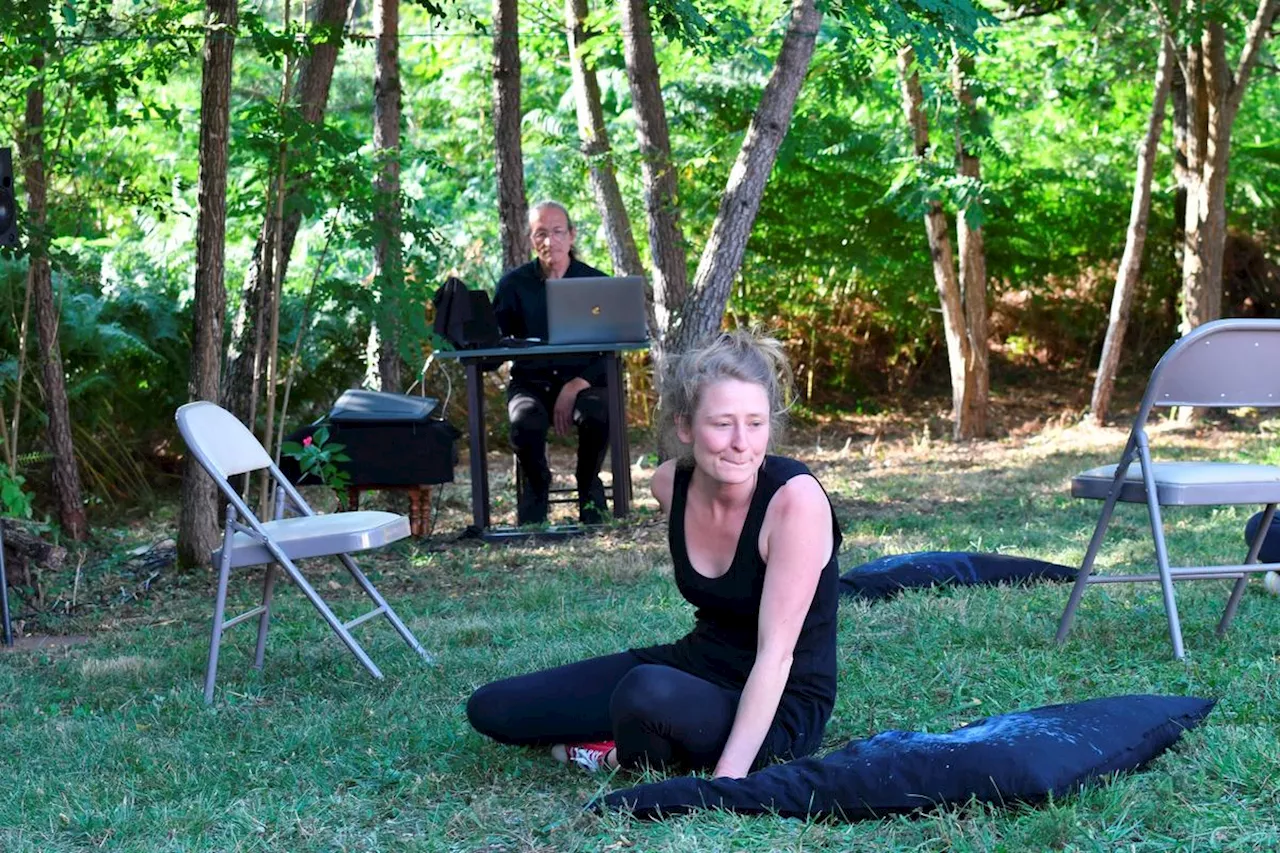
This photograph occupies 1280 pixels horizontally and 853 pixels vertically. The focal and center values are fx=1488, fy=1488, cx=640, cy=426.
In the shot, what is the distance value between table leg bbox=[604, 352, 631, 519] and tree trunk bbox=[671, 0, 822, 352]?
1.30 ft

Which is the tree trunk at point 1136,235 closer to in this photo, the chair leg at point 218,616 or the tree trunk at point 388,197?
the tree trunk at point 388,197

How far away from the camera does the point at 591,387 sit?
7.73 m

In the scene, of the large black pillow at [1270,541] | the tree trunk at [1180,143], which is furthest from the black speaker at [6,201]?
the tree trunk at [1180,143]

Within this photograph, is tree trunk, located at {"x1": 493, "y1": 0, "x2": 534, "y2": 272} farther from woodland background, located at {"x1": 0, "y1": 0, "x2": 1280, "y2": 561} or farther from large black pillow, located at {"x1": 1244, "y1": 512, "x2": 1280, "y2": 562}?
large black pillow, located at {"x1": 1244, "y1": 512, "x2": 1280, "y2": 562}

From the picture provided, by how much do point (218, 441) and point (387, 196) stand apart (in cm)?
277

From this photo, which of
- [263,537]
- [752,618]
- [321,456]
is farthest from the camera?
[321,456]

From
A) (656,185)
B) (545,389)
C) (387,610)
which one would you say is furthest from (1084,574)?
(656,185)

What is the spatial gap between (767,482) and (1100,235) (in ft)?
37.2

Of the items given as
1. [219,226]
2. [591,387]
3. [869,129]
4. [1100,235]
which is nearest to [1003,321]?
[1100,235]

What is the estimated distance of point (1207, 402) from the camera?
4113 millimetres

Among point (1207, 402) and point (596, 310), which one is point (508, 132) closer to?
point (596, 310)

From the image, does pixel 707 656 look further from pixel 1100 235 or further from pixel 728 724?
pixel 1100 235

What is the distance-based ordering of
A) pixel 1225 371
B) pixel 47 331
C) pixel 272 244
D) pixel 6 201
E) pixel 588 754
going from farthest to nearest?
pixel 47 331 < pixel 272 244 < pixel 6 201 < pixel 1225 371 < pixel 588 754

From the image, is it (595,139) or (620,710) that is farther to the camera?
(595,139)
